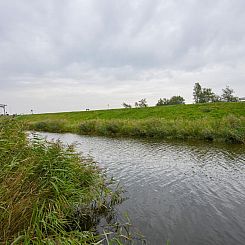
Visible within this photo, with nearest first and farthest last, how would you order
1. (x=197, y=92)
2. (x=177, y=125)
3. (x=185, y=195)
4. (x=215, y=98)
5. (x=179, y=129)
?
(x=185, y=195)
(x=179, y=129)
(x=177, y=125)
(x=215, y=98)
(x=197, y=92)

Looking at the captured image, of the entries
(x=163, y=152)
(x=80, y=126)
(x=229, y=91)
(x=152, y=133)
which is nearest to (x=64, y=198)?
(x=163, y=152)

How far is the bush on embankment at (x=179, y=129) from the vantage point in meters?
26.0

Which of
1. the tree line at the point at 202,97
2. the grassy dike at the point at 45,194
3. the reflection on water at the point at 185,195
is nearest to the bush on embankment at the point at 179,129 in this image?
the reflection on water at the point at 185,195

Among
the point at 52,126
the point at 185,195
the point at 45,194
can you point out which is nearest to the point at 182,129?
the point at 185,195

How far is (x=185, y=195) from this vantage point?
10383mm

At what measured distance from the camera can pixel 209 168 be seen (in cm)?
1487

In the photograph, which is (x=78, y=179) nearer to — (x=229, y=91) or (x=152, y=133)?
(x=152, y=133)

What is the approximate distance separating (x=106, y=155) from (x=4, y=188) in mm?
14344

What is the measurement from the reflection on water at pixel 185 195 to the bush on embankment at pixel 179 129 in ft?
25.2

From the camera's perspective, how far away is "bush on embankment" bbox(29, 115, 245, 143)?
26042 mm

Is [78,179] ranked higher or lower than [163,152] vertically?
higher

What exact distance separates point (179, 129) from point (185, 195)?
19621 millimetres

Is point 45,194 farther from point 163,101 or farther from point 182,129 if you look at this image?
point 163,101

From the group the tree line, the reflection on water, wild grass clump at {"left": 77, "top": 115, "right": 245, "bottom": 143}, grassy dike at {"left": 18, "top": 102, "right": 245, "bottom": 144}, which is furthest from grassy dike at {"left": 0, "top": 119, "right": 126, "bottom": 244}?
the tree line
